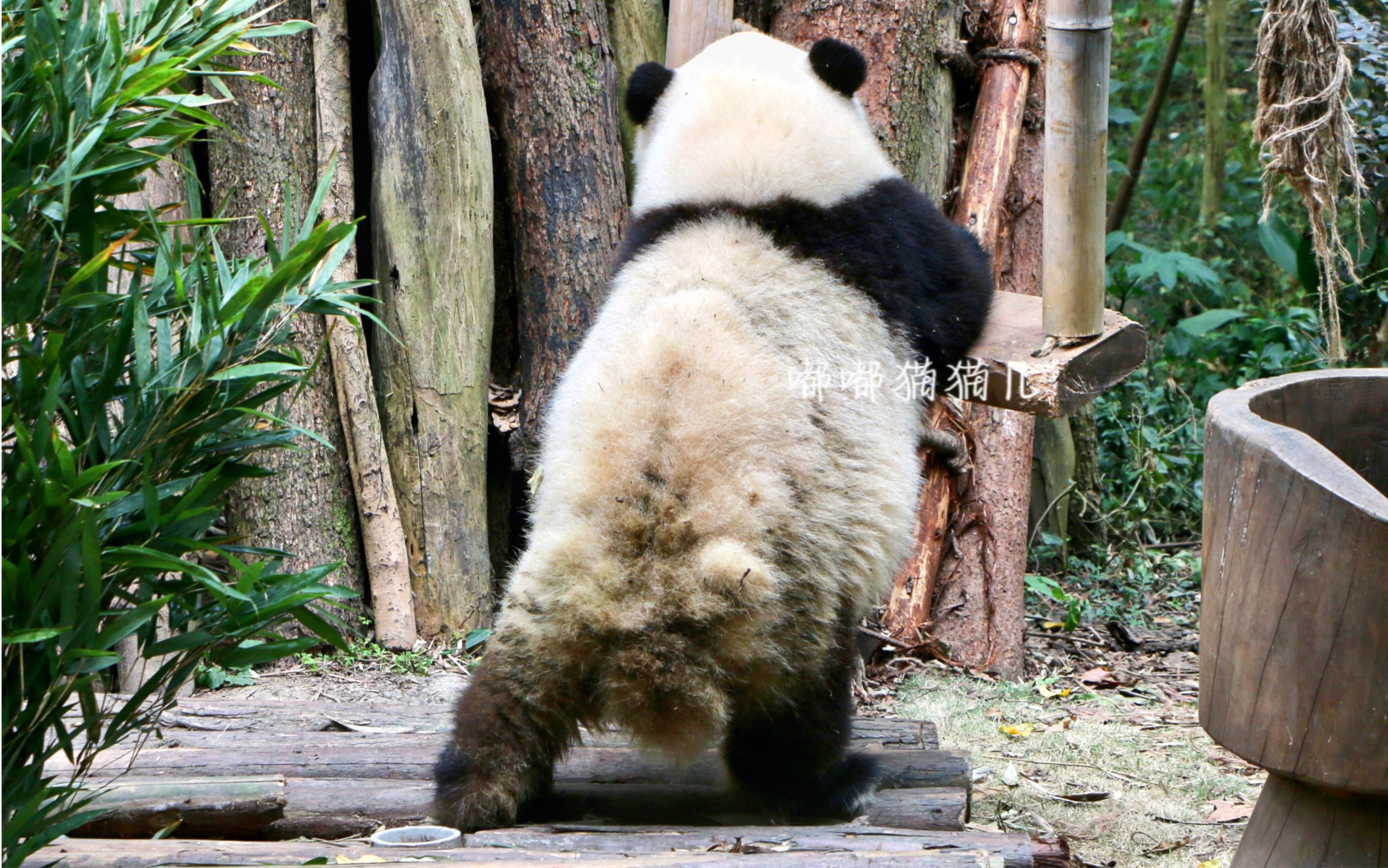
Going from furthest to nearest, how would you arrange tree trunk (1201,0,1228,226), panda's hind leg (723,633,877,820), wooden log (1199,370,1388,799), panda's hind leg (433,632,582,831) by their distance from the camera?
tree trunk (1201,0,1228,226)
panda's hind leg (723,633,877,820)
panda's hind leg (433,632,582,831)
wooden log (1199,370,1388,799)

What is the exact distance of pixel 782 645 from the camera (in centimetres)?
267

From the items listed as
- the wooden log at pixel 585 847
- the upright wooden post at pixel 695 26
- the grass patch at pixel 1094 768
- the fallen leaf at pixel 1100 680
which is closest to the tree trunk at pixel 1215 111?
the fallen leaf at pixel 1100 680

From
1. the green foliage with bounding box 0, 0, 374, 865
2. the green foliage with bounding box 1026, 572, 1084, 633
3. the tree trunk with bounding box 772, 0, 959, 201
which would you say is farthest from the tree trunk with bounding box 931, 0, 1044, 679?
the green foliage with bounding box 0, 0, 374, 865

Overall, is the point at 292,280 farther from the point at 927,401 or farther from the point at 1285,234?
the point at 1285,234

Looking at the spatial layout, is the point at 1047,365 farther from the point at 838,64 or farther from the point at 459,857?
the point at 459,857

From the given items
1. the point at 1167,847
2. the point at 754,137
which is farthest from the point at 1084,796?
the point at 754,137

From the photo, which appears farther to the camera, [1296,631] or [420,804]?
[420,804]

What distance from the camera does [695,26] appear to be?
13.0ft

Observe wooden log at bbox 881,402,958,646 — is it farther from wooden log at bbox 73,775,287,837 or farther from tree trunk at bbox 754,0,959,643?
wooden log at bbox 73,775,287,837

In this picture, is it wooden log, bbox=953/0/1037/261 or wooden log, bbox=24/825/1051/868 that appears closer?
wooden log, bbox=24/825/1051/868

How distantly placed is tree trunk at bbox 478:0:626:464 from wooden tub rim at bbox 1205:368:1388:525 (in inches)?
Answer: 97.9

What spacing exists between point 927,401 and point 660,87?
1188mm

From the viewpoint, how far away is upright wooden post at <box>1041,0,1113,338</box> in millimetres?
2639

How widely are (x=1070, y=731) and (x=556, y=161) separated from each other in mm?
2898
